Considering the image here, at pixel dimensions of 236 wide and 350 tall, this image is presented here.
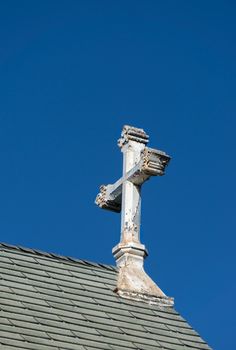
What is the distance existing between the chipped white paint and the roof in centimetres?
16

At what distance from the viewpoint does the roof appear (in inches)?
513

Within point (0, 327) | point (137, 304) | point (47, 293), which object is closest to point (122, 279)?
point (137, 304)

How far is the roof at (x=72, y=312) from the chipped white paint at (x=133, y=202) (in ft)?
0.53

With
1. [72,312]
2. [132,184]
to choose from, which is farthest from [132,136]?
[72,312]

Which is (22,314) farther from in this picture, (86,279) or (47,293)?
(86,279)

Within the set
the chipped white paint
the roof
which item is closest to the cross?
the chipped white paint

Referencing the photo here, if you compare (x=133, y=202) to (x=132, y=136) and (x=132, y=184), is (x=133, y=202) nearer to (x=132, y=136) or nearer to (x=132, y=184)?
(x=132, y=184)

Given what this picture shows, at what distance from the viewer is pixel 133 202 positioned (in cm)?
1606

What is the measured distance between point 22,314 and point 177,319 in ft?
8.14

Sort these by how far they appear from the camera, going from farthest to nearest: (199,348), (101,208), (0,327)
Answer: (101,208)
(199,348)
(0,327)

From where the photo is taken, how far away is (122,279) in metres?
15.2

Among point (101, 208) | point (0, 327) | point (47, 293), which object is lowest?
point (0, 327)

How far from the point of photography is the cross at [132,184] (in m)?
15.8

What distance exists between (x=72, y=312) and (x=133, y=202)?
252 centimetres
